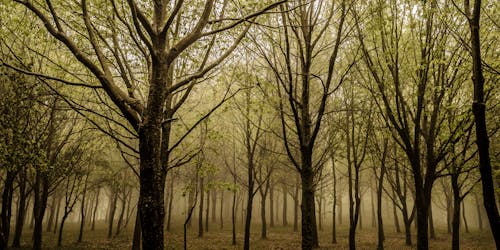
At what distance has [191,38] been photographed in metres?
5.16

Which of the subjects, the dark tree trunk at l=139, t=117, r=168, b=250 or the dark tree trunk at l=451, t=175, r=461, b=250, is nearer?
the dark tree trunk at l=139, t=117, r=168, b=250

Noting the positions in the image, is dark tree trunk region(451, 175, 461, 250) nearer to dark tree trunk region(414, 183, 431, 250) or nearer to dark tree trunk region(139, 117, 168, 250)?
dark tree trunk region(414, 183, 431, 250)

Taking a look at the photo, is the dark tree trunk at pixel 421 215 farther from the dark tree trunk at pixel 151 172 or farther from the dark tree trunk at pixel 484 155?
the dark tree trunk at pixel 151 172

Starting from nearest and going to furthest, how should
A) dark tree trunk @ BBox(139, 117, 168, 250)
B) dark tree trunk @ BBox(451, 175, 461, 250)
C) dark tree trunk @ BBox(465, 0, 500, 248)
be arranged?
dark tree trunk @ BBox(465, 0, 500, 248), dark tree trunk @ BBox(139, 117, 168, 250), dark tree trunk @ BBox(451, 175, 461, 250)

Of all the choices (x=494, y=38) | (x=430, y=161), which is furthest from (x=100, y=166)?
(x=494, y=38)

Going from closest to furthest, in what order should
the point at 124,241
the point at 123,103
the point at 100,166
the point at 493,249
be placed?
1. the point at 123,103
2. the point at 493,249
3. the point at 124,241
4. the point at 100,166

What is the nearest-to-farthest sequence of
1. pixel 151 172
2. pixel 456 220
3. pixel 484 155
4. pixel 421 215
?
pixel 484 155
pixel 151 172
pixel 421 215
pixel 456 220

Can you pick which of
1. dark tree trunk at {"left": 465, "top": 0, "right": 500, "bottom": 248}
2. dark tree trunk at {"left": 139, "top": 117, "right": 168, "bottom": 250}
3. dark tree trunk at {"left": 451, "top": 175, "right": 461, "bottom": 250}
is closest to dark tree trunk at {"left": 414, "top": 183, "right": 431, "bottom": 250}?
dark tree trunk at {"left": 465, "top": 0, "right": 500, "bottom": 248}

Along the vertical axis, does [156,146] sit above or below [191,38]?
below

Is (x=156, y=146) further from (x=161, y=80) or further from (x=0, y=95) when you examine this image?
(x=0, y=95)

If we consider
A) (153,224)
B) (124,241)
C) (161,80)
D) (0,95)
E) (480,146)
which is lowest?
(124,241)

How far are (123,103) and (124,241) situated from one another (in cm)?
1769

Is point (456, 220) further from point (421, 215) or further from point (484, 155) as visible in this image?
point (484, 155)

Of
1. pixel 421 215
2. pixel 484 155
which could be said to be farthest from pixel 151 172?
pixel 421 215
